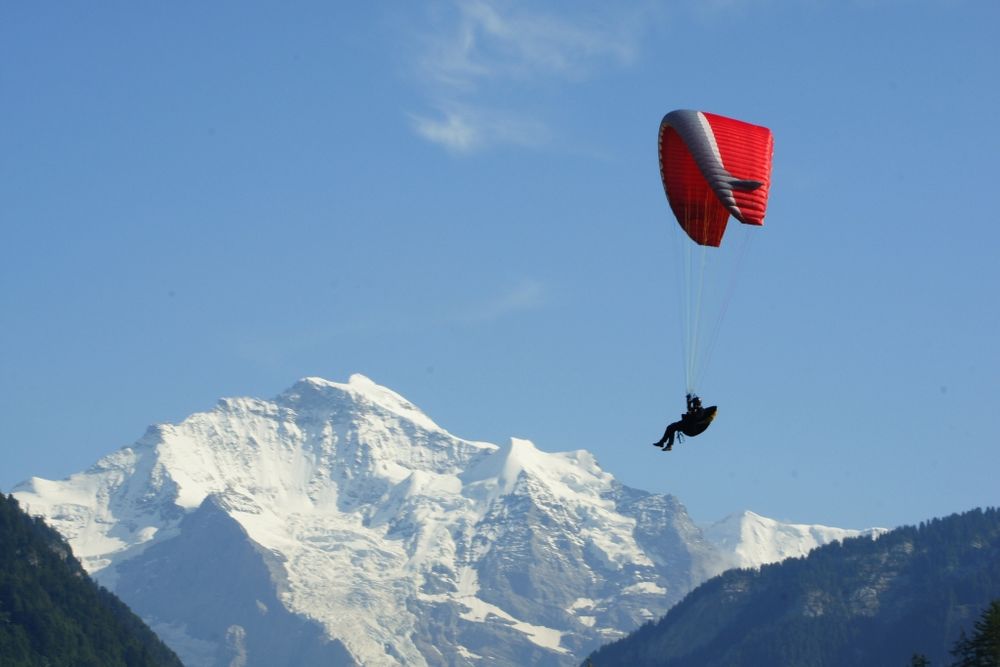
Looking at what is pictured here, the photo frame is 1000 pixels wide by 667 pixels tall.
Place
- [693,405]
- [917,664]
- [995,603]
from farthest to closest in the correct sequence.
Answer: [917,664] → [995,603] → [693,405]

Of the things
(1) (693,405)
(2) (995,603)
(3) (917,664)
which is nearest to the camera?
(1) (693,405)

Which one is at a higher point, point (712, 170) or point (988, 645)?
point (712, 170)

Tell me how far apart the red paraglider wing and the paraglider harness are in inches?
300

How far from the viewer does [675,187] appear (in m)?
79.2

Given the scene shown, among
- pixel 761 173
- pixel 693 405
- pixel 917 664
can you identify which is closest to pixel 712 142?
pixel 761 173

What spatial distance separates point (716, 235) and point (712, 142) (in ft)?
17.2

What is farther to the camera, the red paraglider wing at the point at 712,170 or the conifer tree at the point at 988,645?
the conifer tree at the point at 988,645

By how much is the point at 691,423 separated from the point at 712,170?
1049 cm

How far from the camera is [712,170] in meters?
73.9

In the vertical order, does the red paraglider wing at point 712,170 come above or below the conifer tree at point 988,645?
above

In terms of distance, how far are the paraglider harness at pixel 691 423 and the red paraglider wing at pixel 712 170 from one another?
7623mm

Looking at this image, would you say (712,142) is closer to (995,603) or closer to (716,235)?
(716,235)

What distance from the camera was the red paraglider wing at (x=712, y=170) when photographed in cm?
7338

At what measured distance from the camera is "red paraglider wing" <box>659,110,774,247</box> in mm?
73375
